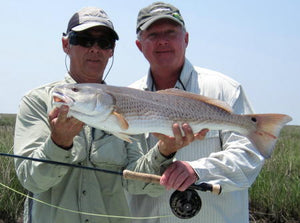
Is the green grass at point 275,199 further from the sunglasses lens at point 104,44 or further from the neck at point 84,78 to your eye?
the sunglasses lens at point 104,44

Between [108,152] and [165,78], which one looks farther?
[165,78]

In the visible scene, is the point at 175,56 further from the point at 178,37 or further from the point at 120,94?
the point at 120,94

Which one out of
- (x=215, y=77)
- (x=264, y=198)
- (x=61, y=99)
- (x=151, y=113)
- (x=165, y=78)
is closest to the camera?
(x=61, y=99)

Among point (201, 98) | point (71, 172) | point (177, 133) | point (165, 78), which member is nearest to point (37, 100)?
point (71, 172)

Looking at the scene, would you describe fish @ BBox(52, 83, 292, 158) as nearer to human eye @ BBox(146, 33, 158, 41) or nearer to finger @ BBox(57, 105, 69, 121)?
finger @ BBox(57, 105, 69, 121)

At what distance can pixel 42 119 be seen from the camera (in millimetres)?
3867

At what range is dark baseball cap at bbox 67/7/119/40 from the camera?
418 centimetres

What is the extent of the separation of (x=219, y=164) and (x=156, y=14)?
197 cm

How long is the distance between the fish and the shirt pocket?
35cm

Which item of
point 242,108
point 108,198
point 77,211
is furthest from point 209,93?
point 77,211

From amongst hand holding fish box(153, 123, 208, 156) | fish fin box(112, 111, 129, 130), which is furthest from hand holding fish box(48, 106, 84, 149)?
hand holding fish box(153, 123, 208, 156)

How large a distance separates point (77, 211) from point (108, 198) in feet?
1.12

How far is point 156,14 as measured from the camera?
4.94m

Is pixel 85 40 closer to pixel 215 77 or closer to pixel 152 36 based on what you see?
pixel 152 36
